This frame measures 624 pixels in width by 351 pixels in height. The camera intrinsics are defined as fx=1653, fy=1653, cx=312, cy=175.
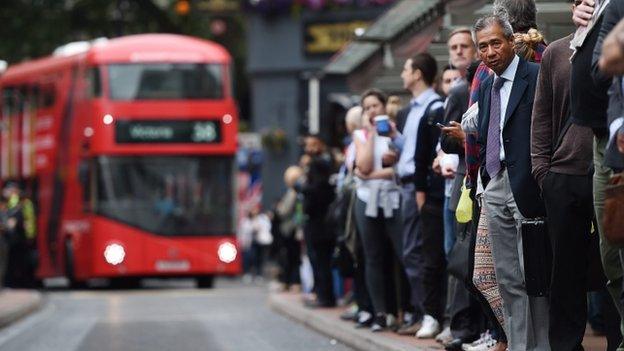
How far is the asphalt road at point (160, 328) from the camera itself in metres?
13.5

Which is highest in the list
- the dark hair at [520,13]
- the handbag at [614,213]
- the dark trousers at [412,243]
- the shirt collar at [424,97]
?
the dark hair at [520,13]

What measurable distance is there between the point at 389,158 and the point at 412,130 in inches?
24.4

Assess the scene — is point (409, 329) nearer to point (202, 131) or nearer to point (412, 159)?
point (412, 159)

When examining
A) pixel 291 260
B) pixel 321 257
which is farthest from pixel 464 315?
pixel 291 260

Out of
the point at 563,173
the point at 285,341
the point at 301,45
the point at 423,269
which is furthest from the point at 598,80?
the point at 301,45

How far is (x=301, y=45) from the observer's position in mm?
40656

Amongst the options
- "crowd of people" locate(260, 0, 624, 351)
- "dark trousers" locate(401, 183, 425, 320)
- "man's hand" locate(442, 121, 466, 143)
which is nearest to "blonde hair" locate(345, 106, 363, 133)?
"crowd of people" locate(260, 0, 624, 351)

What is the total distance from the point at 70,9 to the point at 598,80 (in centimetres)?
3458

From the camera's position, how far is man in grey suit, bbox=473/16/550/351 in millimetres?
8594

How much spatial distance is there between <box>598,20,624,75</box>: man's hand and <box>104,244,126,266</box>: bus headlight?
70.1 ft

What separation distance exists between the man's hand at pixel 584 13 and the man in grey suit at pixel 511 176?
104cm

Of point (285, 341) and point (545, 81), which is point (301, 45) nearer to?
point (285, 341)

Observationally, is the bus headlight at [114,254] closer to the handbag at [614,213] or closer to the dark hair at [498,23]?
the dark hair at [498,23]

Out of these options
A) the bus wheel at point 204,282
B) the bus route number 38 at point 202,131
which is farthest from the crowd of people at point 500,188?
the bus wheel at point 204,282
